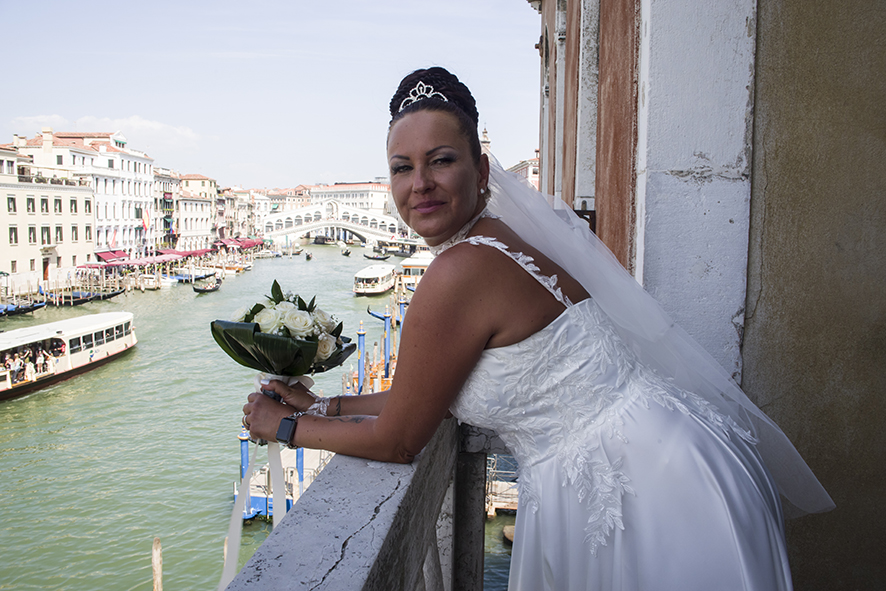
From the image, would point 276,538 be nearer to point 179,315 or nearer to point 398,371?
point 398,371

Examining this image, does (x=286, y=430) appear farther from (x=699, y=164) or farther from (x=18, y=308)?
(x=18, y=308)

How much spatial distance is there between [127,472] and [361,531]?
1124 cm

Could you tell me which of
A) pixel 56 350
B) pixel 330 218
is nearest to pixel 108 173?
pixel 56 350

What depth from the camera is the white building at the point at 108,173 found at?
2827 centimetres

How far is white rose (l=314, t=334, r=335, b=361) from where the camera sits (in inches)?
44.9

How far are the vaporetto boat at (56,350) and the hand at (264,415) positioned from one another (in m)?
14.8

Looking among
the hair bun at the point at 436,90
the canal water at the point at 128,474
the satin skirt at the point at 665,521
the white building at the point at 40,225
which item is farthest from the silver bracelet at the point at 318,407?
the white building at the point at 40,225

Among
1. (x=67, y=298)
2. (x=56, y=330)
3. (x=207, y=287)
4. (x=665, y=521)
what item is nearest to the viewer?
(x=665, y=521)

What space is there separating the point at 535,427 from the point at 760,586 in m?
0.38

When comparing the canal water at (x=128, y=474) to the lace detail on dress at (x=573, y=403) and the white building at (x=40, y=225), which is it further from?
the white building at (x=40, y=225)

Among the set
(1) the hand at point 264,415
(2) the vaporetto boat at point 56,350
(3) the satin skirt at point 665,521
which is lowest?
(2) the vaporetto boat at point 56,350

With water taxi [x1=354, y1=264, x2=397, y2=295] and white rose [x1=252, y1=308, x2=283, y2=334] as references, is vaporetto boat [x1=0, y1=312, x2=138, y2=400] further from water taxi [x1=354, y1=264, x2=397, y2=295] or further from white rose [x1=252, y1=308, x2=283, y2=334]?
white rose [x1=252, y1=308, x2=283, y2=334]

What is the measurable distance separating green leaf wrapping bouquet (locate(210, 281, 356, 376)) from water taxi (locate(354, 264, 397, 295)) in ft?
83.8

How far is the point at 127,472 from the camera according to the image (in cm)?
1052
